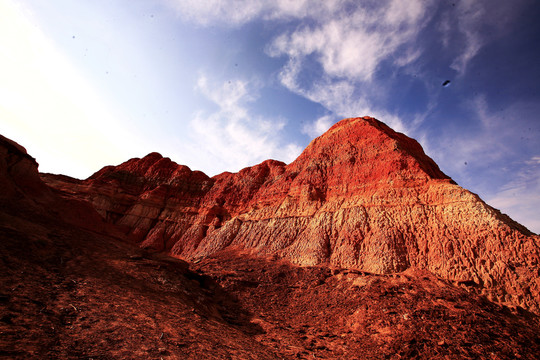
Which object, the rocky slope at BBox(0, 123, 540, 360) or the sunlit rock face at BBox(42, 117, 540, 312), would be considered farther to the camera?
the sunlit rock face at BBox(42, 117, 540, 312)

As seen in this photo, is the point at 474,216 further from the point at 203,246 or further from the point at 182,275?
the point at 203,246

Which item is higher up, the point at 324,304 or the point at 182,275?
the point at 324,304

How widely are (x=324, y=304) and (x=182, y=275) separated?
969 cm

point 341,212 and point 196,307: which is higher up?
point 341,212

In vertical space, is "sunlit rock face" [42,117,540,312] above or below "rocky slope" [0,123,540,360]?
above

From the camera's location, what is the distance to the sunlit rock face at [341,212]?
1529 centimetres

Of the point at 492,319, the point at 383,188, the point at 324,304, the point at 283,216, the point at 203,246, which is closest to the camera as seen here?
the point at 492,319

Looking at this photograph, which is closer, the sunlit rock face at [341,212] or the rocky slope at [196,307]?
the rocky slope at [196,307]

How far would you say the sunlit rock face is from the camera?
50.2ft

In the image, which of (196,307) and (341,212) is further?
(341,212)

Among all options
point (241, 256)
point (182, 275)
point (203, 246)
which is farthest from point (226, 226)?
point (182, 275)

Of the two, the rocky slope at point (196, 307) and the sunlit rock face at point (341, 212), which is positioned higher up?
the sunlit rock face at point (341, 212)

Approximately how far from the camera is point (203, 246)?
3494cm

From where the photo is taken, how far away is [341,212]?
2500 cm
